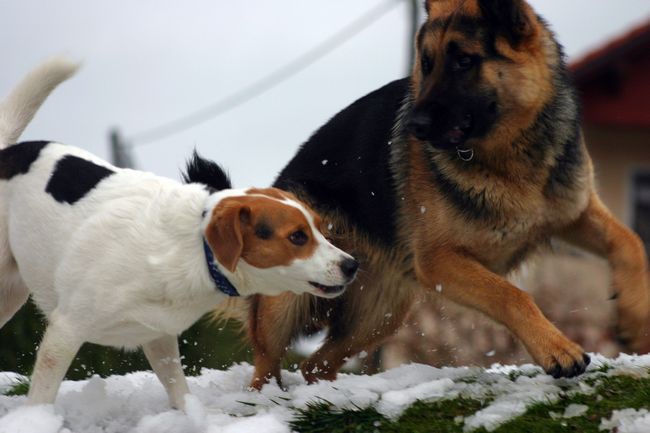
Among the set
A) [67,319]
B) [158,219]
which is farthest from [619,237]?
[67,319]

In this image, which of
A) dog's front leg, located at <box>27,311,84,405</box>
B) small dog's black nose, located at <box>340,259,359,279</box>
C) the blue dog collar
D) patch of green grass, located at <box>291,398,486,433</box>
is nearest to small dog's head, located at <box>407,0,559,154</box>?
small dog's black nose, located at <box>340,259,359,279</box>

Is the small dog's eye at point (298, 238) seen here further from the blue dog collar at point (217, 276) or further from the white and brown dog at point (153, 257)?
the blue dog collar at point (217, 276)

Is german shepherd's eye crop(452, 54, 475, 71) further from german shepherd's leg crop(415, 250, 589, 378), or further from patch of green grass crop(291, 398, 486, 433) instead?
patch of green grass crop(291, 398, 486, 433)

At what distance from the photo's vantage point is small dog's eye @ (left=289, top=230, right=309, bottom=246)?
16.4 ft

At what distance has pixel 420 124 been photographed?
5.47 meters

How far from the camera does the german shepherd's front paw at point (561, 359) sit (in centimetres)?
521

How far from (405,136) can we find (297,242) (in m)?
1.57

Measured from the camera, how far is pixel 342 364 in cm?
703

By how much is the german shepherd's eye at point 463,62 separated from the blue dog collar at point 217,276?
67.8 inches

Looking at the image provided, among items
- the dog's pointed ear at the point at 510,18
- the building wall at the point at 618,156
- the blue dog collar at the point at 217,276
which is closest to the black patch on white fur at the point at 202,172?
the blue dog collar at the point at 217,276

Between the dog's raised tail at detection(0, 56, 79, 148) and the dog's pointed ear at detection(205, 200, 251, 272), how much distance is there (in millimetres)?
1831

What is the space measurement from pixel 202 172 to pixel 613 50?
38.5 ft

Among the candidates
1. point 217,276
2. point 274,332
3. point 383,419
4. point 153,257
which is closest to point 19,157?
point 153,257

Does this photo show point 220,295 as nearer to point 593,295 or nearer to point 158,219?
point 158,219
